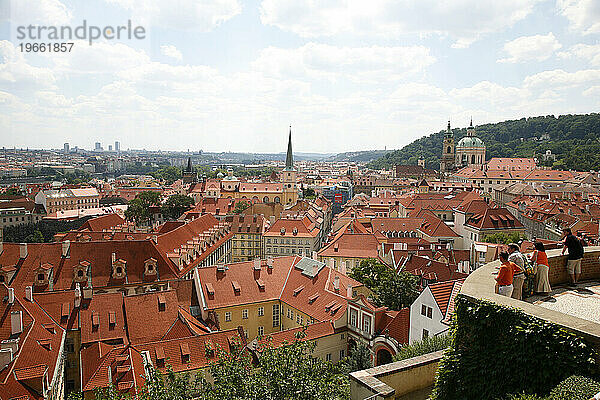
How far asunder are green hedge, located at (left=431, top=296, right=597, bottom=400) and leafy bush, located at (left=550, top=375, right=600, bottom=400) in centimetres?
20

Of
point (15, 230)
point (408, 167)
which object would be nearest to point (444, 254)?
point (15, 230)

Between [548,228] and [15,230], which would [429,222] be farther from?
[15,230]

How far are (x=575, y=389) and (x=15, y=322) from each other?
2618cm

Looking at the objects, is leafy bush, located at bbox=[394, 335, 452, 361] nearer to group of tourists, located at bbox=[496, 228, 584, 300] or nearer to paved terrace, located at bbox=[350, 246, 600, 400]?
paved terrace, located at bbox=[350, 246, 600, 400]

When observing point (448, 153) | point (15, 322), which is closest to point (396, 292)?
point (15, 322)

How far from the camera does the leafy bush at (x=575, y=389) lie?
546cm

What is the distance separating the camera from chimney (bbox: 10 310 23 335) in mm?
23644

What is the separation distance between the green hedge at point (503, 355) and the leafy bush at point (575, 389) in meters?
0.20

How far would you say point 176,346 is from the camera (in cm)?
2467

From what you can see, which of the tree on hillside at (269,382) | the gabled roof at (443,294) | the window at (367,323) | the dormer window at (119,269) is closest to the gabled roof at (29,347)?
the dormer window at (119,269)

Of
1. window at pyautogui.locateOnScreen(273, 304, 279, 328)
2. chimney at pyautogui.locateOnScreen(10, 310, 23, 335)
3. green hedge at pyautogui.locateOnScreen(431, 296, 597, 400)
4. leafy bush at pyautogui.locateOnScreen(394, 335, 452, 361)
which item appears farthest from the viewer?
window at pyautogui.locateOnScreen(273, 304, 279, 328)

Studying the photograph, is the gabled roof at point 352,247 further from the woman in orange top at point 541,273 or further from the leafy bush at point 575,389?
the leafy bush at point 575,389

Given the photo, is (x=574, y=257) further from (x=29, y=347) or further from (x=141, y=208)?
(x=141, y=208)

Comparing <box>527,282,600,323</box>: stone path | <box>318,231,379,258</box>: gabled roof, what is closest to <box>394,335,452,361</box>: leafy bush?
<box>527,282,600,323</box>: stone path
